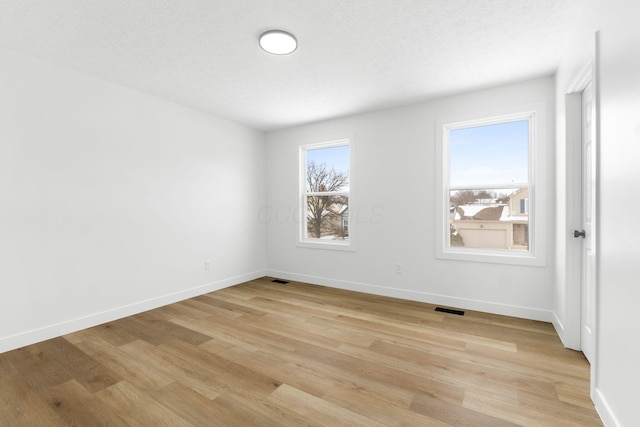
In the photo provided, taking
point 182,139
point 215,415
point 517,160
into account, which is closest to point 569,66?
point 517,160

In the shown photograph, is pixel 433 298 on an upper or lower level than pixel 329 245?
lower

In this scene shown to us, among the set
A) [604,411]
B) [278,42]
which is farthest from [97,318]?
[604,411]

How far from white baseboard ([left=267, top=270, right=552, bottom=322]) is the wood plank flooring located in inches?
5.0

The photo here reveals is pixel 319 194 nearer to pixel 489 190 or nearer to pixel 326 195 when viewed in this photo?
pixel 326 195

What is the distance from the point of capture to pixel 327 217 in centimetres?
458

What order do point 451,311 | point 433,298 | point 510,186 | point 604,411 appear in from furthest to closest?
point 433,298 < point 451,311 < point 510,186 < point 604,411

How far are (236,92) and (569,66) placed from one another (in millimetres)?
3170

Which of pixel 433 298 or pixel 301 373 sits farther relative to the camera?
pixel 433 298

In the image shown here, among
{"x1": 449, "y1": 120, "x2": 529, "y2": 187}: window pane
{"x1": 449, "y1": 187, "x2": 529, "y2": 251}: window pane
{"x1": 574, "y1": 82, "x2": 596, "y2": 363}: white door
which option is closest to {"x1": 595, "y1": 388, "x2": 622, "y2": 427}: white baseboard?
{"x1": 574, "y1": 82, "x2": 596, "y2": 363}: white door

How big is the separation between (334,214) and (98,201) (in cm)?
297

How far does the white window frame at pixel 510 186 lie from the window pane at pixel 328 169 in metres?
1.39

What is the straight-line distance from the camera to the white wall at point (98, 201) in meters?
2.45

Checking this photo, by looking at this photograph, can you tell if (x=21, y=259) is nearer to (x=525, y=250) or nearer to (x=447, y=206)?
(x=447, y=206)

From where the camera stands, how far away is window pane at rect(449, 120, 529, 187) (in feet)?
10.3
